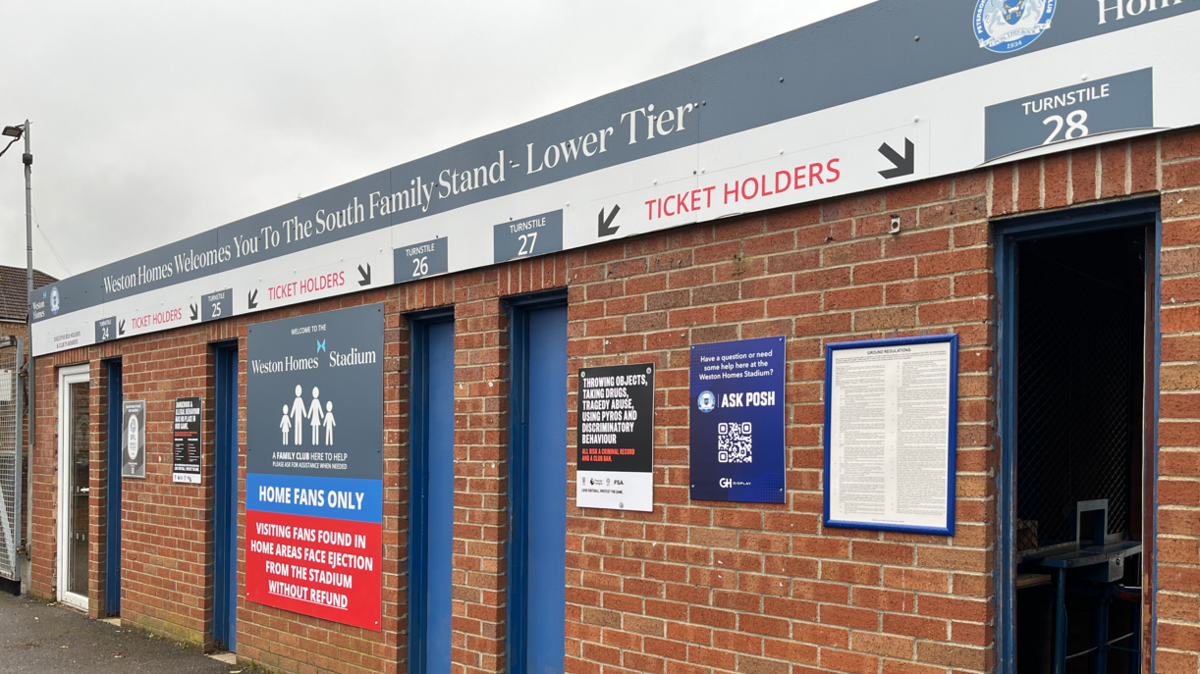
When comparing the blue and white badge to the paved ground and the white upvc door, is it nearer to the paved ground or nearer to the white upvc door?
the paved ground

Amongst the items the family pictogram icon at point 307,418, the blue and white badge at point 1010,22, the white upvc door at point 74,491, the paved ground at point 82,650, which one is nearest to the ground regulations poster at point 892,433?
the blue and white badge at point 1010,22

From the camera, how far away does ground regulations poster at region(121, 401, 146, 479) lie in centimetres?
970

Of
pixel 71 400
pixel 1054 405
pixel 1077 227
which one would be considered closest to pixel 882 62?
pixel 1077 227

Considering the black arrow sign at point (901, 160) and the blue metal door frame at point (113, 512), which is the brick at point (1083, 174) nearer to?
the black arrow sign at point (901, 160)

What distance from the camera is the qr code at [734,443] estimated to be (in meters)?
4.55

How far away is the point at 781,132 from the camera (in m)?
4.48

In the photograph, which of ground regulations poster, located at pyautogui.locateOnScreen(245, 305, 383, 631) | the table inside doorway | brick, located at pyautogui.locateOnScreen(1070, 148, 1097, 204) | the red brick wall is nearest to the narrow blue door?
ground regulations poster, located at pyautogui.locateOnScreen(245, 305, 383, 631)

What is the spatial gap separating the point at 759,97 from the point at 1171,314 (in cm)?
194

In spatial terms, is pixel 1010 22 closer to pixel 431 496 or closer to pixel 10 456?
pixel 431 496

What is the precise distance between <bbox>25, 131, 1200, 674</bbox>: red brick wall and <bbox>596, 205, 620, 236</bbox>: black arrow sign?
0.08m

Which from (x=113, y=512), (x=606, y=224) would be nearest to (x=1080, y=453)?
(x=606, y=224)

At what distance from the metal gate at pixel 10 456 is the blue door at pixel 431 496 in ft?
24.1

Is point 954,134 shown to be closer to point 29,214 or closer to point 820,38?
point 820,38

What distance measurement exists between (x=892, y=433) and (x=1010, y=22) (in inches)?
61.1
